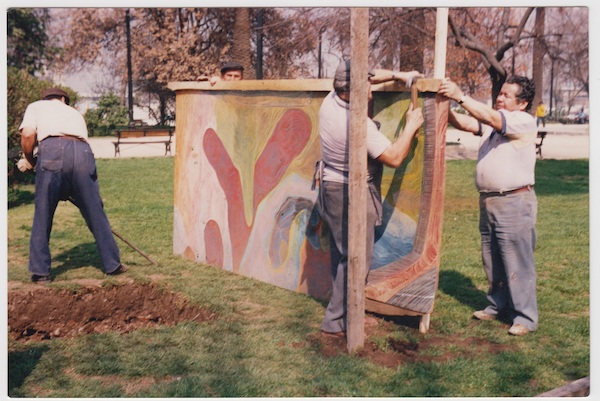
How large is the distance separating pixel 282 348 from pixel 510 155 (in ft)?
6.92

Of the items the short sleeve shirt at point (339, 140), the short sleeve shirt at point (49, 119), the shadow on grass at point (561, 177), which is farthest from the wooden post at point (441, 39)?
the shadow on grass at point (561, 177)

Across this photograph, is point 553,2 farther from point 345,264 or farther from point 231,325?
point 231,325

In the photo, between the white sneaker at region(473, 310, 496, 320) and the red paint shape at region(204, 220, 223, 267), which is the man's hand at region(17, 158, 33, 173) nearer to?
the red paint shape at region(204, 220, 223, 267)

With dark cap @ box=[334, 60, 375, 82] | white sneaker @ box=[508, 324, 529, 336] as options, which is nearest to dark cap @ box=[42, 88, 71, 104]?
dark cap @ box=[334, 60, 375, 82]

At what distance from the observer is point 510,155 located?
207 inches

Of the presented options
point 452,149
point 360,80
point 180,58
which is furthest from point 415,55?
point 180,58

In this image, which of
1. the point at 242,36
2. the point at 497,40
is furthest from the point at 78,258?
the point at 242,36

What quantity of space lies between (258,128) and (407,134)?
2166mm

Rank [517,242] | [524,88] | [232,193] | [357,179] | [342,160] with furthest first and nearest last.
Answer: [232,193]
[517,242]
[524,88]
[342,160]
[357,179]

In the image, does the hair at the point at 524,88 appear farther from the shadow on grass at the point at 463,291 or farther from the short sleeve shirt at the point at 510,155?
the shadow on grass at the point at 463,291

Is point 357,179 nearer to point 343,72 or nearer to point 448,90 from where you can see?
point 343,72

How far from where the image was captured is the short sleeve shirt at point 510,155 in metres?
5.20

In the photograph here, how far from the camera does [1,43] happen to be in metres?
4.67

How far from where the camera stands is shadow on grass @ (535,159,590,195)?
45.3 ft
